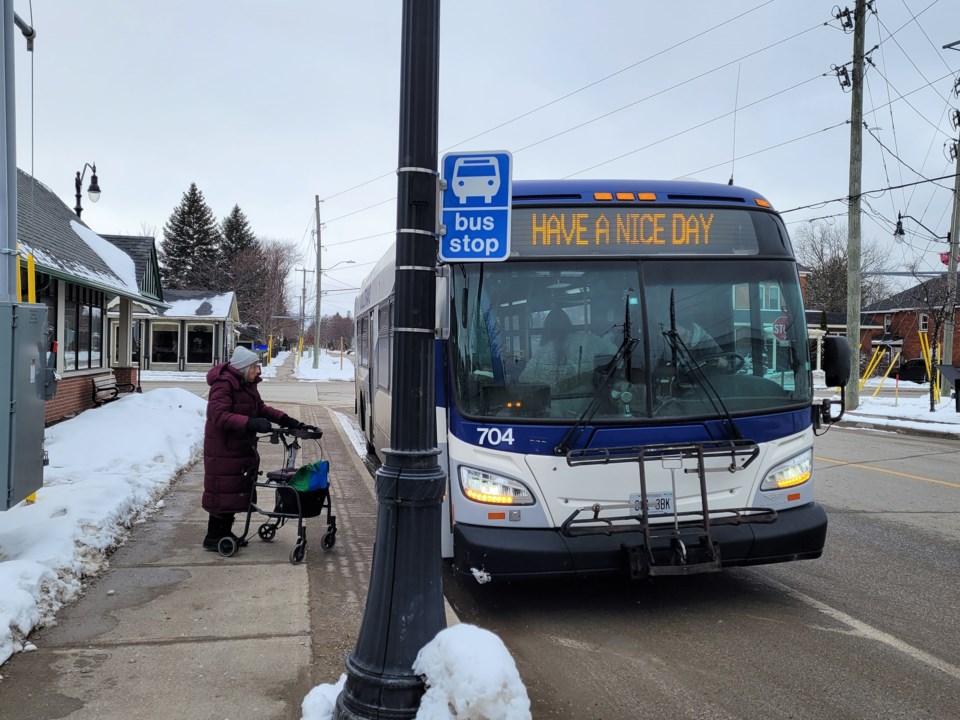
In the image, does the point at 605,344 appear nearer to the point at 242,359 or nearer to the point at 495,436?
the point at 495,436

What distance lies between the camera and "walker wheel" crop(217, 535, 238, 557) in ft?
20.7

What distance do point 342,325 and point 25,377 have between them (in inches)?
5952

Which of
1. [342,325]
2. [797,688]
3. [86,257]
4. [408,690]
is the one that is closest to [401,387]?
[408,690]

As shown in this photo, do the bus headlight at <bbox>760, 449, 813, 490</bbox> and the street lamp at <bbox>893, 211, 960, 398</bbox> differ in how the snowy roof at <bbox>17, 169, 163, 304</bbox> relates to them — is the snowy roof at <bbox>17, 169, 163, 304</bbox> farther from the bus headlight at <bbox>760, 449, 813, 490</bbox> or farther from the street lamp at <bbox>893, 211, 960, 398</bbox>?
the street lamp at <bbox>893, 211, 960, 398</bbox>

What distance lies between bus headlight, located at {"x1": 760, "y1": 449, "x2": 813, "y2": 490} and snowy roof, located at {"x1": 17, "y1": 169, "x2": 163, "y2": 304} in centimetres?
945

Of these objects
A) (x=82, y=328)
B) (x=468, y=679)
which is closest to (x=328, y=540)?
(x=468, y=679)

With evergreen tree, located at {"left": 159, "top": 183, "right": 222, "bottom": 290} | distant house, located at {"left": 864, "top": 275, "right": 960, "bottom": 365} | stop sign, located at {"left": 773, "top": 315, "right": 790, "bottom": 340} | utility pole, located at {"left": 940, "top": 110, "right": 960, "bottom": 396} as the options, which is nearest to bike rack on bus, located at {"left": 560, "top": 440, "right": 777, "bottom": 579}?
stop sign, located at {"left": 773, "top": 315, "right": 790, "bottom": 340}

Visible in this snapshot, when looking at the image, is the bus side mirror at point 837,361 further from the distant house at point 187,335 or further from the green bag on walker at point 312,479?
the distant house at point 187,335

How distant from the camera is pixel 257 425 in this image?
5.97 meters

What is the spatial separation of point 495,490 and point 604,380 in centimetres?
100

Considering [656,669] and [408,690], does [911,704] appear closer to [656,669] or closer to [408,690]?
[656,669]

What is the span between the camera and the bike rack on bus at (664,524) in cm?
468

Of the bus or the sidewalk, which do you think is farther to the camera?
the bus

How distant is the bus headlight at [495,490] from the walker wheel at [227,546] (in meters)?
2.51
